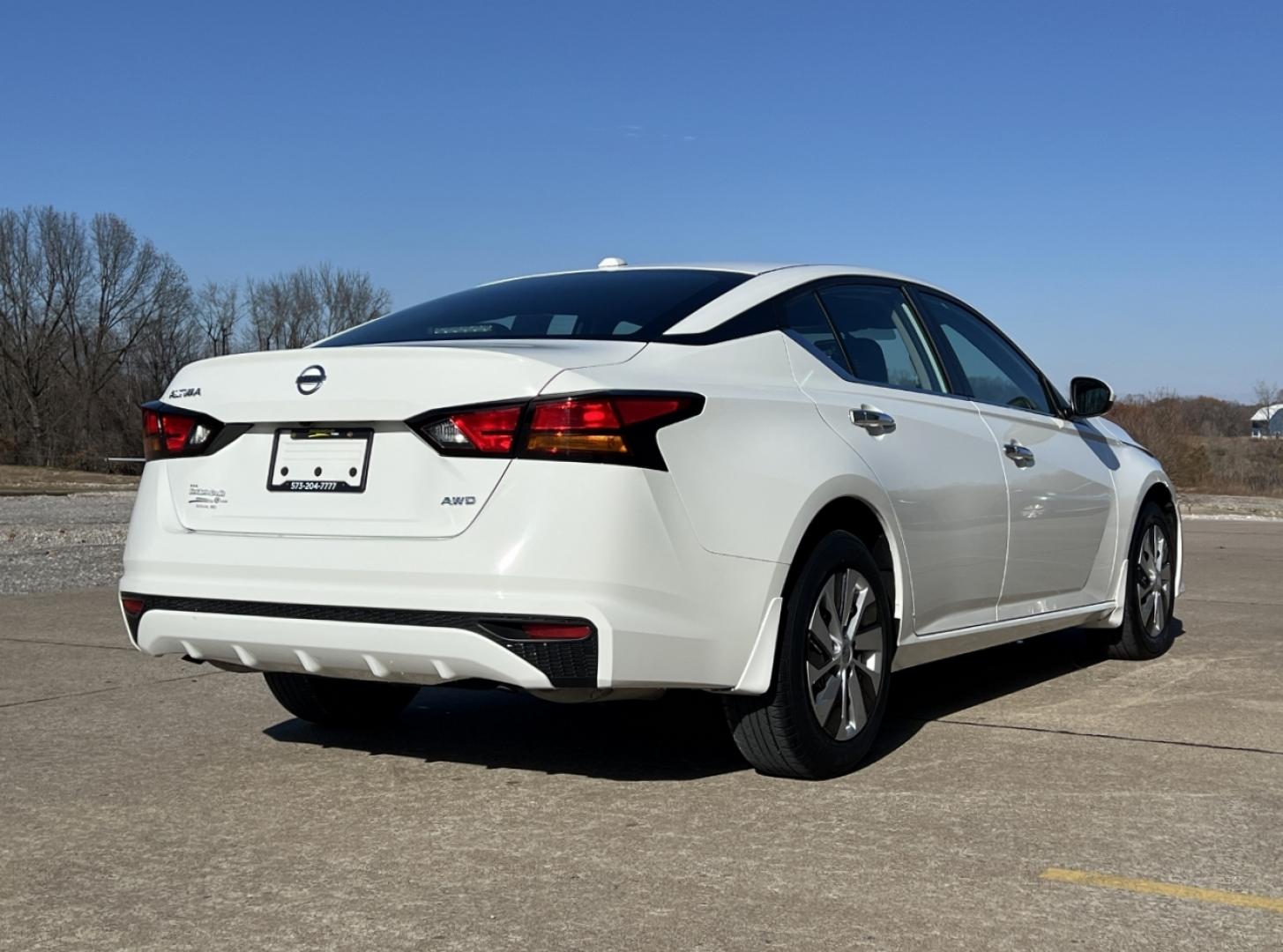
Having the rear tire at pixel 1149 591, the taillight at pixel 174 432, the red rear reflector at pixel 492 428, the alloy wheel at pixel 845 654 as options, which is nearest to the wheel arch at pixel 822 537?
the alloy wheel at pixel 845 654

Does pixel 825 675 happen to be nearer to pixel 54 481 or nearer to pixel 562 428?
pixel 562 428

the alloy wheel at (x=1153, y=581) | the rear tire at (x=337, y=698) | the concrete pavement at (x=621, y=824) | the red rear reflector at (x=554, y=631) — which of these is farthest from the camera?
the alloy wheel at (x=1153, y=581)

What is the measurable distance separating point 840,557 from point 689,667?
2.52ft

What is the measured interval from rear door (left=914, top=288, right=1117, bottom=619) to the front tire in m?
1.10

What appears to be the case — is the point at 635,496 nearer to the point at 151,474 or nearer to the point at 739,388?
the point at 739,388

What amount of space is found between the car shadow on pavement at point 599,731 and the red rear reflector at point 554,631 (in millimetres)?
908

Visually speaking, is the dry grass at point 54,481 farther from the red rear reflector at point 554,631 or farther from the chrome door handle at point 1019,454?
the red rear reflector at point 554,631

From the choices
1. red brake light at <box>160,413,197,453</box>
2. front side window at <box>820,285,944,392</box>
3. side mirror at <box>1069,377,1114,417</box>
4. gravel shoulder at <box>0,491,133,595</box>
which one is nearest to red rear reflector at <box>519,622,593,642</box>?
red brake light at <box>160,413,197,453</box>

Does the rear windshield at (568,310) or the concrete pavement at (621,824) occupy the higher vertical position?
the rear windshield at (568,310)

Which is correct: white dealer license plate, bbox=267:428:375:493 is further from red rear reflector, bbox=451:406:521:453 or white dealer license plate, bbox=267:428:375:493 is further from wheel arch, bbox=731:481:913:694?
wheel arch, bbox=731:481:913:694

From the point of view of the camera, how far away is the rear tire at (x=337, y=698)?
5.15 metres

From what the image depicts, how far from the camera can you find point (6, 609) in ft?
30.5

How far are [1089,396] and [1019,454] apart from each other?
1.05m

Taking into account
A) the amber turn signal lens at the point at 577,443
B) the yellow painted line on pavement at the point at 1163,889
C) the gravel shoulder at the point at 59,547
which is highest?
the amber turn signal lens at the point at 577,443
